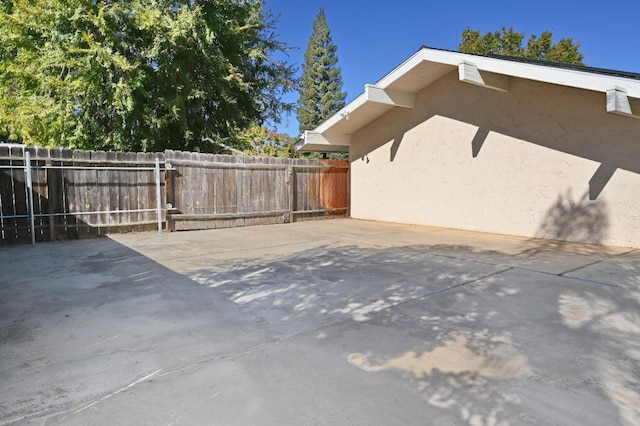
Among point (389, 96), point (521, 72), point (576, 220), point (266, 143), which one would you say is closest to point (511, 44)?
point (266, 143)

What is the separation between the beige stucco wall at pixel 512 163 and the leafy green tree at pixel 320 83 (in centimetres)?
2583

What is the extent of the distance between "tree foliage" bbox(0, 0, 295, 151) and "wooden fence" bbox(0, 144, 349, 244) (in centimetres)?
281

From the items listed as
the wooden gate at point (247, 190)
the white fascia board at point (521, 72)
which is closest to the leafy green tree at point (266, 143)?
the wooden gate at point (247, 190)

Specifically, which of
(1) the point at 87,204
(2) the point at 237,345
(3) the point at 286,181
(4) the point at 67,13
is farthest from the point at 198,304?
(4) the point at 67,13

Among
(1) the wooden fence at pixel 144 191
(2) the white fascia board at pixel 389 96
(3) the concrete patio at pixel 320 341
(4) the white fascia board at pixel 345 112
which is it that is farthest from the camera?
(4) the white fascia board at pixel 345 112

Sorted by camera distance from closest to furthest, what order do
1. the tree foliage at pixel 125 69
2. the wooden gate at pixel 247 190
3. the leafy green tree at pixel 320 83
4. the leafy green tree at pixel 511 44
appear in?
the wooden gate at pixel 247 190 → the tree foliage at pixel 125 69 → the leafy green tree at pixel 511 44 → the leafy green tree at pixel 320 83

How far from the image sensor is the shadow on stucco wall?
6.93m

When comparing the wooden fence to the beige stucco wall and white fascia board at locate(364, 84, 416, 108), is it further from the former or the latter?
white fascia board at locate(364, 84, 416, 108)

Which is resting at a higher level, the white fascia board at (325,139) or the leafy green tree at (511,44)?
the leafy green tree at (511,44)

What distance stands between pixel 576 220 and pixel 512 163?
166 centimetres

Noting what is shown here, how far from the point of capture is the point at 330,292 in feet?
13.2

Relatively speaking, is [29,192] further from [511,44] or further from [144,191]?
[511,44]

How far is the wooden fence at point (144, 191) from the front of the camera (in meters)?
6.86

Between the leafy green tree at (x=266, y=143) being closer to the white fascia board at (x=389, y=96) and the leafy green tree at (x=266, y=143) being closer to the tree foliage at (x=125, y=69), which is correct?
the tree foliage at (x=125, y=69)
